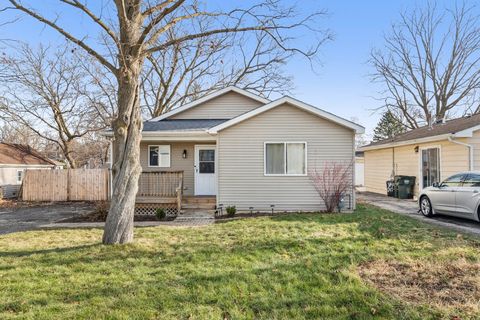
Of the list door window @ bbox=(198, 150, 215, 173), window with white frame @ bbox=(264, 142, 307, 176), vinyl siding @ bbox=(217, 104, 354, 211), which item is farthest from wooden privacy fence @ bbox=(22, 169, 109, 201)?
window with white frame @ bbox=(264, 142, 307, 176)

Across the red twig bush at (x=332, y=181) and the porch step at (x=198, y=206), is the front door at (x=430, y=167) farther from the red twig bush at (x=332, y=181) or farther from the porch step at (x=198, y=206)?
the porch step at (x=198, y=206)

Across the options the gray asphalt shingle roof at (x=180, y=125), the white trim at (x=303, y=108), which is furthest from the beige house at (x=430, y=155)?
the gray asphalt shingle roof at (x=180, y=125)

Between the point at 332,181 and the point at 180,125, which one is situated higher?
the point at 180,125

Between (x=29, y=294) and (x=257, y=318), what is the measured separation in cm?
302

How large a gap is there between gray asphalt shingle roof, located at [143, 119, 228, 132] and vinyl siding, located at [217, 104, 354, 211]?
2211 millimetres

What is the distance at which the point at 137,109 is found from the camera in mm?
6676

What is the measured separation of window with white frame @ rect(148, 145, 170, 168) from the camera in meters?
13.3

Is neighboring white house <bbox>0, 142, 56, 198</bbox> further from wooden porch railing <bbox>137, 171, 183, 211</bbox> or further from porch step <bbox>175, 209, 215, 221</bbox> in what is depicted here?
porch step <bbox>175, 209, 215, 221</bbox>

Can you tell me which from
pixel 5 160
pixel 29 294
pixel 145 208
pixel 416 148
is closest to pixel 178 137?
pixel 145 208

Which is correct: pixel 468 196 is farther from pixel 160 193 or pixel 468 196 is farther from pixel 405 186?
pixel 160 193

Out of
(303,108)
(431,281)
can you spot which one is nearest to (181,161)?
(303,108)

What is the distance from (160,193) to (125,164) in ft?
16.4

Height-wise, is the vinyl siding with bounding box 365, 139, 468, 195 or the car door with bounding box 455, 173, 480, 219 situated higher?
the vinyl siding with bounding box 365, 139, 468, 195

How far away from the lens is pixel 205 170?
43.6ft
